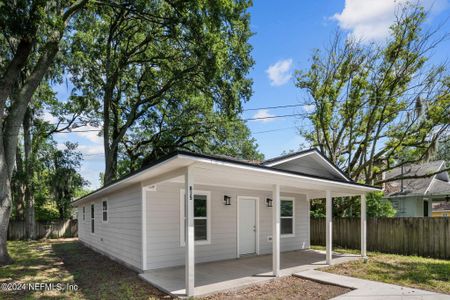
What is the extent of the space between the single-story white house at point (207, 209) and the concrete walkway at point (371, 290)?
1206 millimetres

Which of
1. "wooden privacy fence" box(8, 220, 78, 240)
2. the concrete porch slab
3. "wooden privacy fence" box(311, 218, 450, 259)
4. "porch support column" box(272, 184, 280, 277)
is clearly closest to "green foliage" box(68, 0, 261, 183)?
"wooden privacy fence" box(8, 220, 78, 240)

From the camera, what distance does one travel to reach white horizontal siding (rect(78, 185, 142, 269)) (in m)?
7.84

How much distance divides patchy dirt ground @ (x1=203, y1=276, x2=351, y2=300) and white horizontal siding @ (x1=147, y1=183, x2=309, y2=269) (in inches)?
97.8

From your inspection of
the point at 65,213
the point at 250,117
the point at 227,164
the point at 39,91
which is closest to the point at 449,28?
the point at 250,117

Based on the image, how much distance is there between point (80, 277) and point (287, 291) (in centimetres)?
489

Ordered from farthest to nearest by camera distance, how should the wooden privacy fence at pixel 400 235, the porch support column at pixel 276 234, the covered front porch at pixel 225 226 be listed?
the wooden privacy fence at pixel 400 235 → the porch support column at pixel 276 234 → the covered front porch at pixel 225 226

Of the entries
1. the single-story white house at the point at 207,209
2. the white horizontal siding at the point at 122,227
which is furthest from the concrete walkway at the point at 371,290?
the white horizontal siding at the point at 122,227

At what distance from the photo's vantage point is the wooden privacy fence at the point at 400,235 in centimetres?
1019

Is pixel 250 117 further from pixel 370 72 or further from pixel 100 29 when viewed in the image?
pixel 100 29

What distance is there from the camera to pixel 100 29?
15805 millimetres

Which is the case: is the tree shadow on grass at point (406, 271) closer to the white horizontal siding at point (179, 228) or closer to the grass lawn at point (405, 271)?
the grass lawn at point (405, 271)

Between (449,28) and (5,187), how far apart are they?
56.0ft

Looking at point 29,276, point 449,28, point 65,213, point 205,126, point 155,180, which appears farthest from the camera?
point 65,213

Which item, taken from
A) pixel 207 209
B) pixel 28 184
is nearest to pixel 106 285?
pixel 207 209
